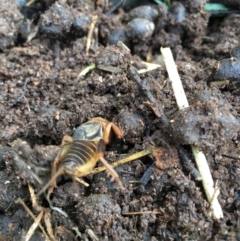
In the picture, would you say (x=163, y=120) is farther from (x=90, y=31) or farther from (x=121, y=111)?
(x=90, y=31)

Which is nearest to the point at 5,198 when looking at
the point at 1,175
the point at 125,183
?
the point at 1,175

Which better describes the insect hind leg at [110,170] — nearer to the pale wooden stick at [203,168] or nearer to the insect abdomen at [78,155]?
the insect abdomen at [78,155]

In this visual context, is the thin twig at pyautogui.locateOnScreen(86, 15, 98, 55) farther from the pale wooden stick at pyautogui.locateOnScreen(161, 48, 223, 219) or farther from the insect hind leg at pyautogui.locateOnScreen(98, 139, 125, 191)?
the insect hind leg at pyautogui.locateOnScreen(98, 139, 125, 191)

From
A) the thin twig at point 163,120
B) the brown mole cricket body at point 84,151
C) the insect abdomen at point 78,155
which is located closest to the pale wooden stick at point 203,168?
the thin twig at point 163,120

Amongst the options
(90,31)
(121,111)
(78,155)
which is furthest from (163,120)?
(90,31)

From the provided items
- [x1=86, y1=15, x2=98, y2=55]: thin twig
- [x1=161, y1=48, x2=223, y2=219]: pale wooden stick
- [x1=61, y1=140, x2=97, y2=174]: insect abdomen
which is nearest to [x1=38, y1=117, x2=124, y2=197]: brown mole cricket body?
[x1=61, y1=140, x2=97, y2=174]: insect abdomen

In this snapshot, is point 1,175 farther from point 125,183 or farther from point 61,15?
point 61,15
